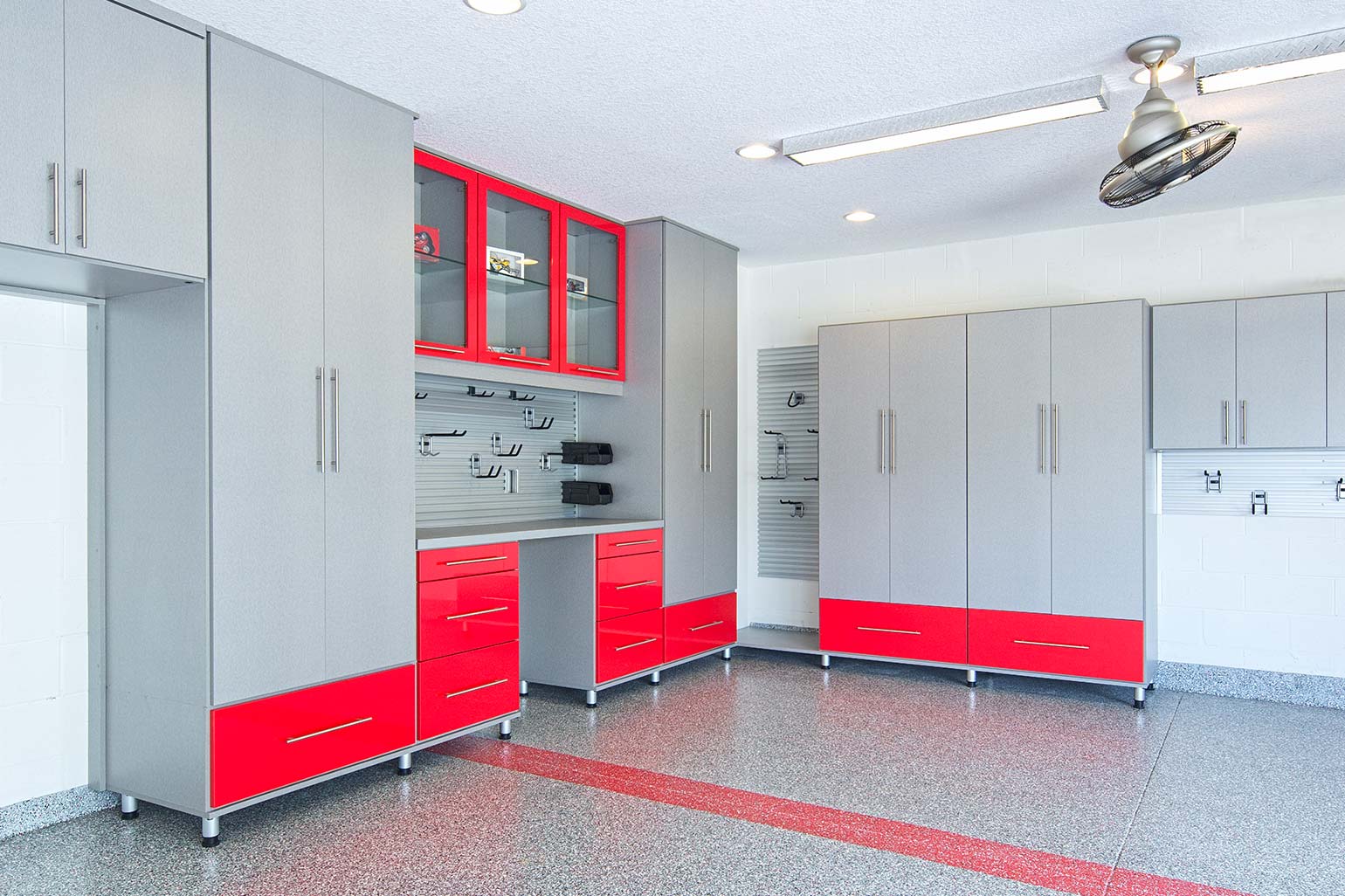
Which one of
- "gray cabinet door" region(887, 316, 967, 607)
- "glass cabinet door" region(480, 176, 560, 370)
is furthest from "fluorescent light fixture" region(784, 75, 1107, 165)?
"gray cabinet door" region(887, 316, 967, 607)

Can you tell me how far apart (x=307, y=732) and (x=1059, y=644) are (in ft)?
12.3

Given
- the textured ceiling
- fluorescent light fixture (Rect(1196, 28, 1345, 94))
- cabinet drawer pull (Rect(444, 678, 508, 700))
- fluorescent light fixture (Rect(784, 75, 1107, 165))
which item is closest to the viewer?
the textured ceiling

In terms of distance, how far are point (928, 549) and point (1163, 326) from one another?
169 centimetres

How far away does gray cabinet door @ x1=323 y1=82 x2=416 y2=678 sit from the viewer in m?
3.36

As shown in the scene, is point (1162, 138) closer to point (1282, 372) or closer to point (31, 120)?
point (1282, 372)

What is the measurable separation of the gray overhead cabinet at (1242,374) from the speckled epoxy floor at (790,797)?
1.38 m

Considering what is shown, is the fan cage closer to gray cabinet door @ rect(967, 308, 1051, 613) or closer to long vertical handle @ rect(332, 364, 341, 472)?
gray cabinet door @ rect(967, 308, 1051, 613)

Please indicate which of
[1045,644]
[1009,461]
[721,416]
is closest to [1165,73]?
[1009,461]

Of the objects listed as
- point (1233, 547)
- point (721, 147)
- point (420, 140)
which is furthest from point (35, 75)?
point (1233, 547)

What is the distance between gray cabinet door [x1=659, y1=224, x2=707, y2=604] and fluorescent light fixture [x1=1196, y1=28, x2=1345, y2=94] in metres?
2.75

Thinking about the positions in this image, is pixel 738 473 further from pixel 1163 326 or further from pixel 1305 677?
pixel 1305 677

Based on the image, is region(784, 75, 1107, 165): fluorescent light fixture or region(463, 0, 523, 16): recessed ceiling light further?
region(784, 75, 1107, 165): fluorescent light fixture

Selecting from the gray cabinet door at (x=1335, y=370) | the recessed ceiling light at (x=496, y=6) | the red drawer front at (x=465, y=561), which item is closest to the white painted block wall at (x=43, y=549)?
the red drawer front at (x=465, y=561)

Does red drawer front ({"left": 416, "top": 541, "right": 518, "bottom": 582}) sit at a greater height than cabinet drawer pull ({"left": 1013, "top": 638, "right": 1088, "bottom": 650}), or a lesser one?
greater
